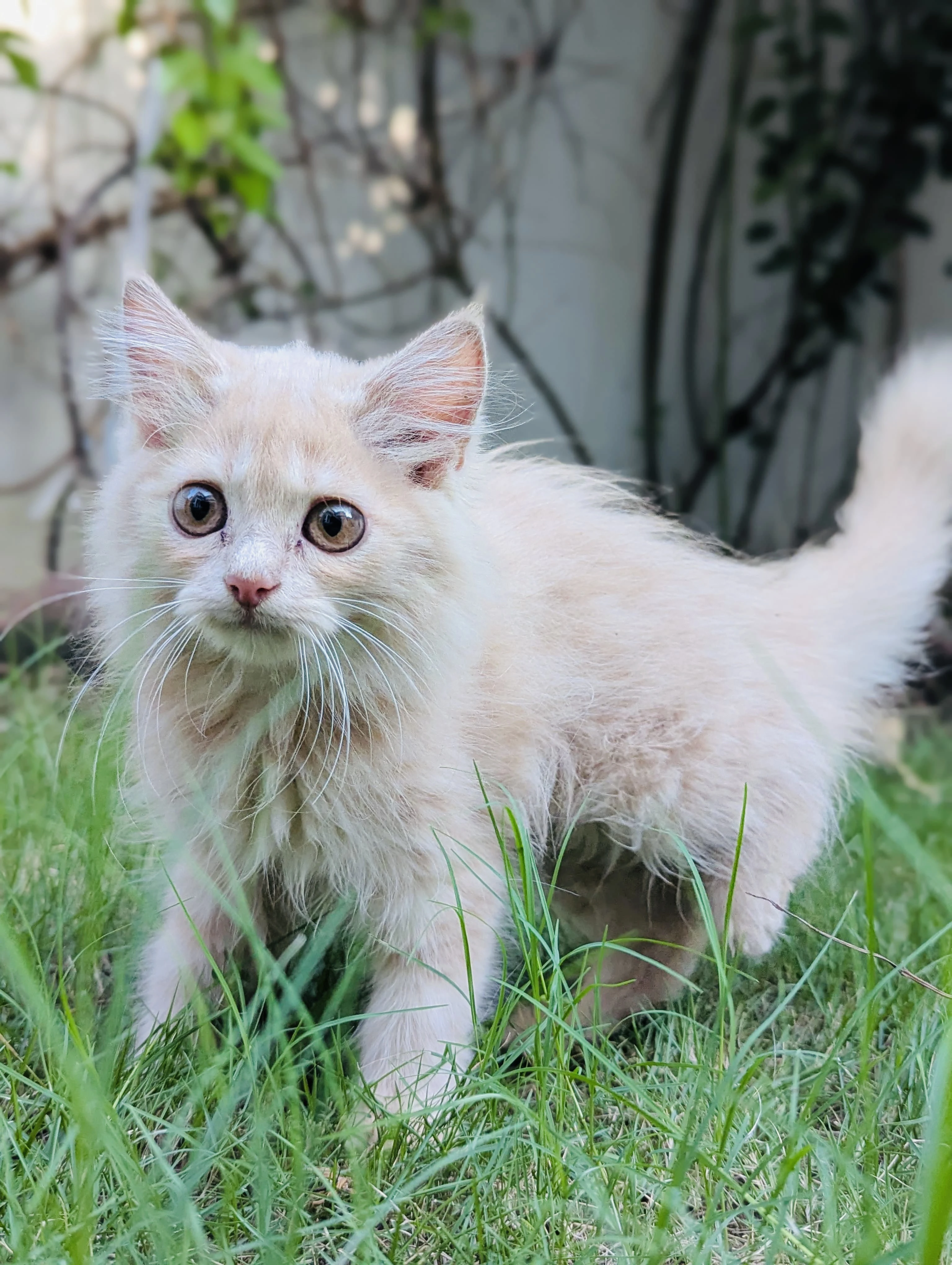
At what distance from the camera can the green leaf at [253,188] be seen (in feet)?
9.94

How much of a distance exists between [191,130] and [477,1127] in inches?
103

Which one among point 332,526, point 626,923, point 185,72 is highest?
point 185,72

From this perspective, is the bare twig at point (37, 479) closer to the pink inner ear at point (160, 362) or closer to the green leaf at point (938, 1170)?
the pink inner ear at point (160, 362)

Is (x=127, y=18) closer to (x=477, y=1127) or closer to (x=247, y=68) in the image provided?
(x=247, y=68)

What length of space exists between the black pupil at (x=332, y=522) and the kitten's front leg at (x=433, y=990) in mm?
442

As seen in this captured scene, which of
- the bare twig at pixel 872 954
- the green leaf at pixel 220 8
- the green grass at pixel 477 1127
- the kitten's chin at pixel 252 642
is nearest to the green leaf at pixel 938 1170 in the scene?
the green grass at pixel 477 1127

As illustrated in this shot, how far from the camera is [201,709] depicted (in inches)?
51.5

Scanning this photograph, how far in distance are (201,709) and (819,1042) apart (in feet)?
2.91

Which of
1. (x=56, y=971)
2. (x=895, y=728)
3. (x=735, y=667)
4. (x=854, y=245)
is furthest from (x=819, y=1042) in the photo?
(x=854, y=245)

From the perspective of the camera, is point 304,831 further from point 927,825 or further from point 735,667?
point 927,825

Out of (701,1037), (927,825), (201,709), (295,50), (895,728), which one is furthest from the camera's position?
(295,50)

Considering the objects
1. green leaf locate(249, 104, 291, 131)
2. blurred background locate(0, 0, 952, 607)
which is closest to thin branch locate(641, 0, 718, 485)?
blurred background locate(0, 0, 952, 607)

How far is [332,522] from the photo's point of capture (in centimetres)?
121

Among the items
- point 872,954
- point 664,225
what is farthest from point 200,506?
point 664,225
